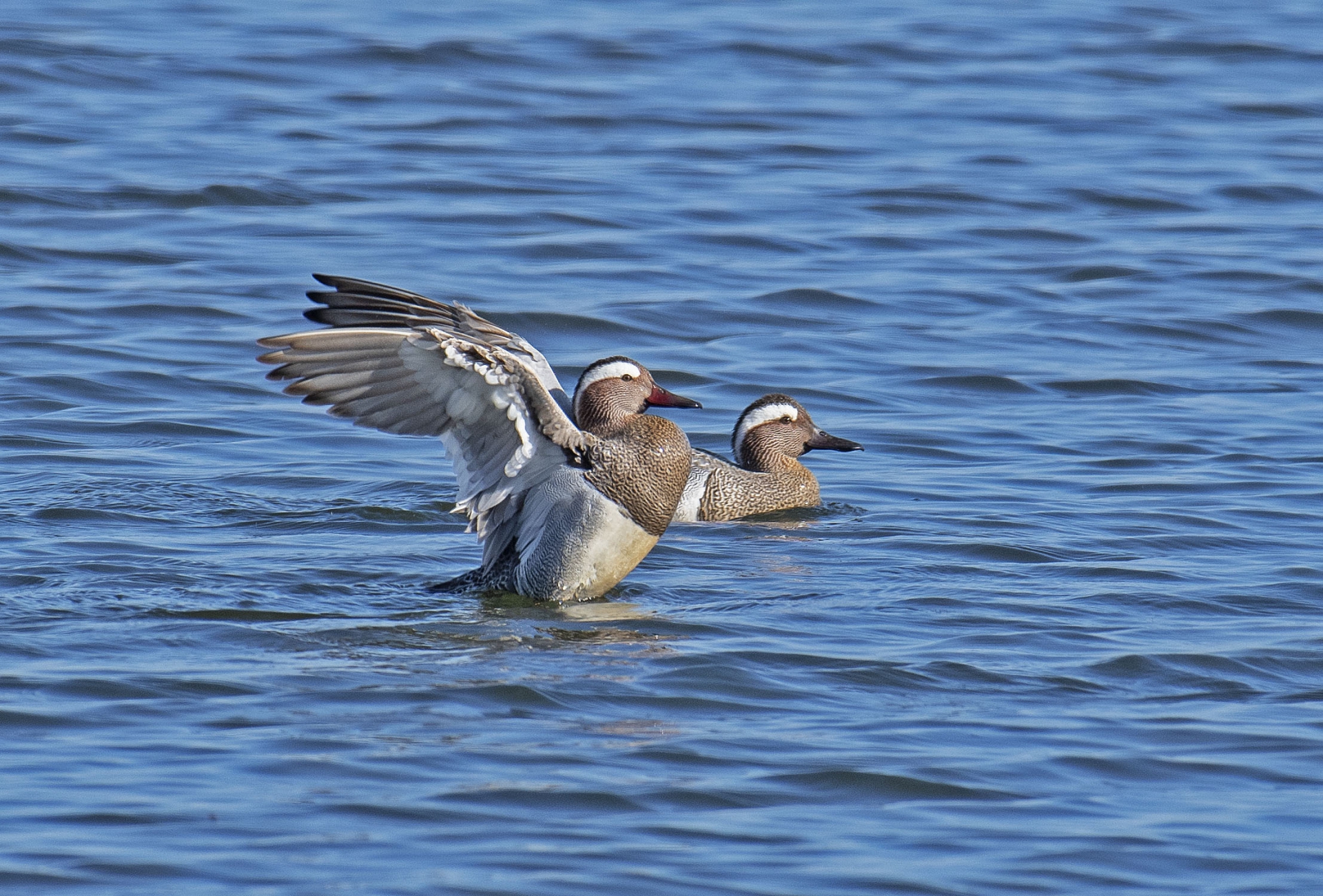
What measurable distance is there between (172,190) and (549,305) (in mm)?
3652

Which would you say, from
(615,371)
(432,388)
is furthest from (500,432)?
(615,371)

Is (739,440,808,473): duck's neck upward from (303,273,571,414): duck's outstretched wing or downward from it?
downward

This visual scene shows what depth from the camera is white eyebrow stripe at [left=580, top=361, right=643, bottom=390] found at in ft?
29.8

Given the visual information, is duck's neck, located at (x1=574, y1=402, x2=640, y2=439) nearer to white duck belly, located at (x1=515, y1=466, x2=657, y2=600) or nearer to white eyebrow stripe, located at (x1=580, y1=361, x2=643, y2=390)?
white eyebrow stripe, located at (x1=580, y1=361, x2=643, y2=390)

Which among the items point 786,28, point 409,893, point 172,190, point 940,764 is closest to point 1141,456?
point 940,764

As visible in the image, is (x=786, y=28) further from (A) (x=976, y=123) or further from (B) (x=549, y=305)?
(B) (x=549, y=305)

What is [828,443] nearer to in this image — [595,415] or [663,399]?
[663,399]

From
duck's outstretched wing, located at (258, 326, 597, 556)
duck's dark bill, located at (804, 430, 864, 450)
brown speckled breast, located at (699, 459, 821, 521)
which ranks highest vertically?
duck's outstretched wing, located at (258, 326, 597, 556)

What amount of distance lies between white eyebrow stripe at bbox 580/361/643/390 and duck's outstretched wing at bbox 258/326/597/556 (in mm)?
1930

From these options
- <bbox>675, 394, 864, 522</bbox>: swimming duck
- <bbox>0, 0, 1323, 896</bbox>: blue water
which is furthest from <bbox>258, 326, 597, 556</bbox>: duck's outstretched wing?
<bbox>675, 394, 864, 522</bbox>: swimming duck

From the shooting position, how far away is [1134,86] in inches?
790

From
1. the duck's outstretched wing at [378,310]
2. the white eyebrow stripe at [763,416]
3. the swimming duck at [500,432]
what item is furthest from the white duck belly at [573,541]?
the white eyebrow stripe at [763,416]

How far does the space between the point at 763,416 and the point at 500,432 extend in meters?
3.35

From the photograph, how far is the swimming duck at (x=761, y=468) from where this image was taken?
966cm
